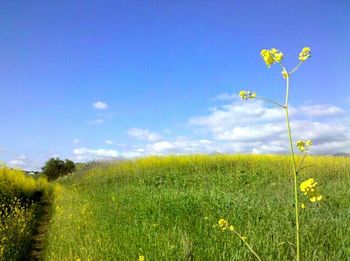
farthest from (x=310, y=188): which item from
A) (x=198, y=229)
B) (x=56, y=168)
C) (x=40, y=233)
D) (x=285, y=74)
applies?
(x=56, y=168)

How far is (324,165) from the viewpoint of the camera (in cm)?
1903

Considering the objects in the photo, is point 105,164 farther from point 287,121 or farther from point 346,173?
point 287,121

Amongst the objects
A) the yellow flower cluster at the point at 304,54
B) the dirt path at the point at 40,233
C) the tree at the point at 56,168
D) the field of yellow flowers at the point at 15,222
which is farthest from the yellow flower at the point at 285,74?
the tree at the point at 56,168

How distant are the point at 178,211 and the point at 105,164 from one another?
17.5 meters

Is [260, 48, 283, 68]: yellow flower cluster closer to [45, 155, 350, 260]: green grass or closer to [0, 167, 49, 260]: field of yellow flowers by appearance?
[45, 155, 350, 260]: green grass

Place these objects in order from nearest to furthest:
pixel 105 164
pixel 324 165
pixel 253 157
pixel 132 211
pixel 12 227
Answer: pixel 132 211
pixel 12 227
pixel 324 165
pixel 253 157
pixel 105 164

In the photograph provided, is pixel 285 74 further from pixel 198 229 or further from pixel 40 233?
pixel 40 233

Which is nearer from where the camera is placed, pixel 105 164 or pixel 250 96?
pixel 250 96

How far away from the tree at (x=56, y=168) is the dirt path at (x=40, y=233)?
15.2 metres

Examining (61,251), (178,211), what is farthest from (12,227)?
(178,211)

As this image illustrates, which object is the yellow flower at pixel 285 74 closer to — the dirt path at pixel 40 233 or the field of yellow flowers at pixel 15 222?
the field of yellow flowers at pixel 15 222

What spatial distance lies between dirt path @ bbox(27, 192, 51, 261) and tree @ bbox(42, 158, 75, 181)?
15220 mm

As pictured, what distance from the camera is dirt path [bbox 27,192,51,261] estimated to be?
9.61m

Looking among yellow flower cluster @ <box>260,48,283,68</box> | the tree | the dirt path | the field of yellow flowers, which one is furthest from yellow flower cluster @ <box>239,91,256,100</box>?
the tree
